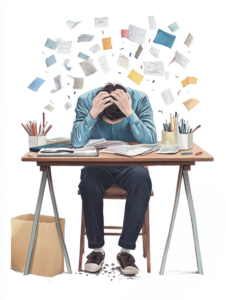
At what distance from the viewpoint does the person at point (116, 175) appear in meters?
2.57

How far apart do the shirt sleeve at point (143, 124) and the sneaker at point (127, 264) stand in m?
0.80

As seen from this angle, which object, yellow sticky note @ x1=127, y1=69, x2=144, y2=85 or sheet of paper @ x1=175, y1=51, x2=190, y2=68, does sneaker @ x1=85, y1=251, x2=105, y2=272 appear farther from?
sheet of paper @ x1=175, y1=51, x2=190, y2=68

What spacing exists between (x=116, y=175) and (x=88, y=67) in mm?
972

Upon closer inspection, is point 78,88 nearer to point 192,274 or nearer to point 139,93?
point 139,93

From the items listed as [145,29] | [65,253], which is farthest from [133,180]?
[145,29]

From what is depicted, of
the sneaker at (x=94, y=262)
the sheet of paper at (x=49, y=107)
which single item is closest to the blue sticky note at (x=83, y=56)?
the sheet of paper at (x=49, y=107)

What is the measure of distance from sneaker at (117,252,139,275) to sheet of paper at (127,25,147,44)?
162 centimetres

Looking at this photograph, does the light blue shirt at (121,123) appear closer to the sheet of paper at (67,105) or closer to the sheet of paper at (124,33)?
the sheet of paper at (67,105)

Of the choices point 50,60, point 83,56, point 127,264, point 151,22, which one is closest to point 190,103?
point 151,22

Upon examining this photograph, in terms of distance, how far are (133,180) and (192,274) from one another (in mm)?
758

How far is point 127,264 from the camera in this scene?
8.57 ft

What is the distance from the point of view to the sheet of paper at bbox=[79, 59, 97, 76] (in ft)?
10.3

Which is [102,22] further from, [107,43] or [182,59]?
[182,59]

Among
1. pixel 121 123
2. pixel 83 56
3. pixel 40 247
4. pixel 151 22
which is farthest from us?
pixel 83 56
